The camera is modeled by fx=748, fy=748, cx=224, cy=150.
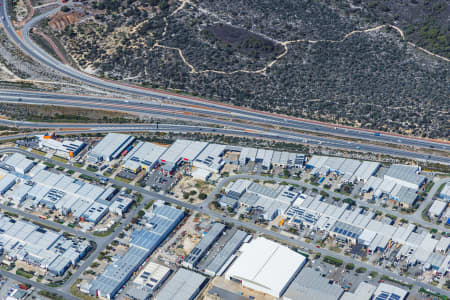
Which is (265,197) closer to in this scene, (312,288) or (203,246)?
(203,246)

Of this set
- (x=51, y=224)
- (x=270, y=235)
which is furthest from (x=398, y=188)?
(x=51, y=224)

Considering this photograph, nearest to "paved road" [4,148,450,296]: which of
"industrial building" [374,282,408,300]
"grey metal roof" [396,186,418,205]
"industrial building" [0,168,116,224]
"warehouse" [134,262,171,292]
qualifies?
"industrial building" [374,282,408,300]

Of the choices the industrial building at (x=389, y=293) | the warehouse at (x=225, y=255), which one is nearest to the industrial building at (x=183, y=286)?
the warehouse at (x=225, y=255)

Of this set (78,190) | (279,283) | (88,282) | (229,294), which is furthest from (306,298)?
(78,190)

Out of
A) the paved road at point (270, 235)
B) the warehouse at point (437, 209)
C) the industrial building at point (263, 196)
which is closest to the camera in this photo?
the paved road at point (270, 235)

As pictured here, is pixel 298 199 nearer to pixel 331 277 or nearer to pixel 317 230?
pixel 317 230

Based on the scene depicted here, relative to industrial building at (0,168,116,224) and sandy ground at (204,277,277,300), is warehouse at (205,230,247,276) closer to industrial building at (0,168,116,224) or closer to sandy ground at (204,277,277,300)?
sandy ground at (204,277,277,300)

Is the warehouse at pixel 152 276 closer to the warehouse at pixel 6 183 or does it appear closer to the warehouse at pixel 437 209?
the warehouse at pixel 6 183
